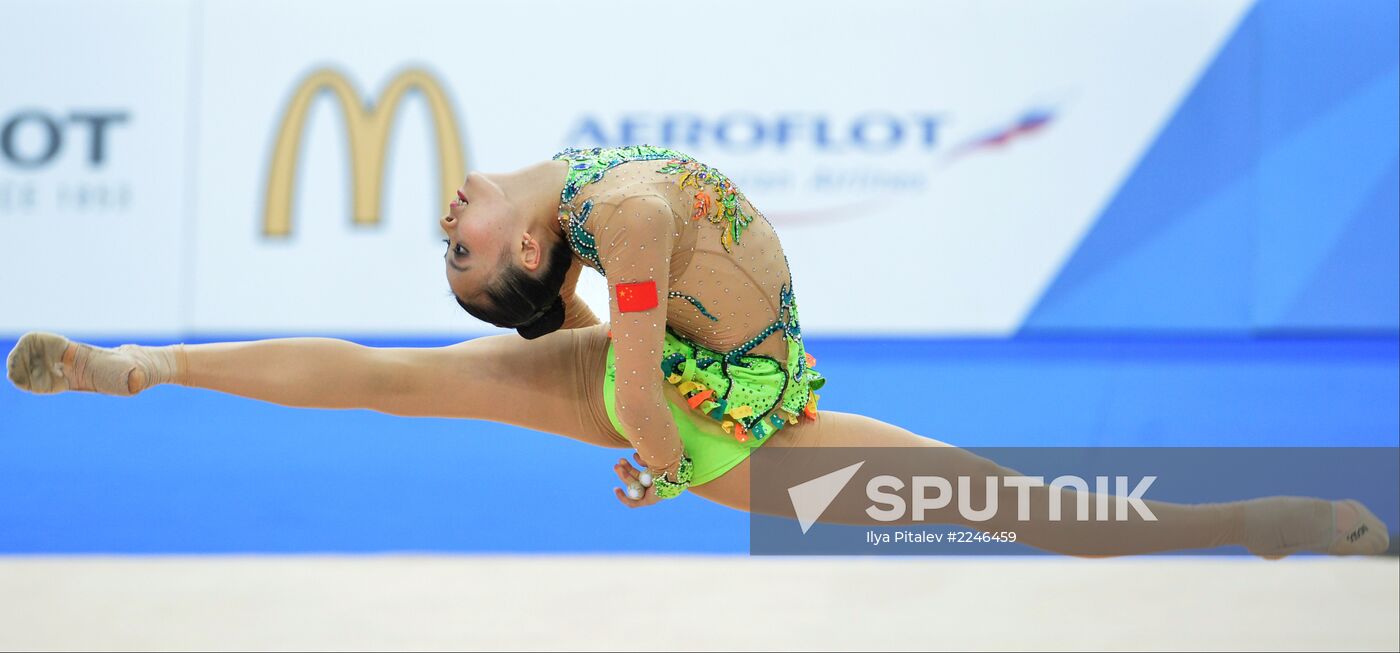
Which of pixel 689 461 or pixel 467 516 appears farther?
pixel 467 516

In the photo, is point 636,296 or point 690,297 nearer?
point 636,296

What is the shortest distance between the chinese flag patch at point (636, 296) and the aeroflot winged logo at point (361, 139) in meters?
3.07

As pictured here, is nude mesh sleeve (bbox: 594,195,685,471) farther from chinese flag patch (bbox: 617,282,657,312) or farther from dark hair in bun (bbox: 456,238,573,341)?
dark hair in bun (bbox: 456,238,573,341)

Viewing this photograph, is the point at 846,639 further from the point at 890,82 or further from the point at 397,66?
the point at 397,66

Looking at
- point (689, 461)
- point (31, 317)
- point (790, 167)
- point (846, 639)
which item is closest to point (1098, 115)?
point (790, 167)

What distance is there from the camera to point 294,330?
5.38 metres

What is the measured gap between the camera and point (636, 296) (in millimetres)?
2500

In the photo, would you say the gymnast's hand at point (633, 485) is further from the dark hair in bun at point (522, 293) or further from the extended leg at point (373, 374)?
the dark hair in bun at point (522, 293)

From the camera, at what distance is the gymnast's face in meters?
2.66

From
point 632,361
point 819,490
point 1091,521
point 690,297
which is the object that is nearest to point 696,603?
point 819,490

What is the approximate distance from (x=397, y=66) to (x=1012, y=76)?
253 cm

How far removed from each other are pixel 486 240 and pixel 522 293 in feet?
0.44

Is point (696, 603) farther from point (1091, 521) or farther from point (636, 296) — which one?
point (636, 296)

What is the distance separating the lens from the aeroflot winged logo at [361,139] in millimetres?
5398
